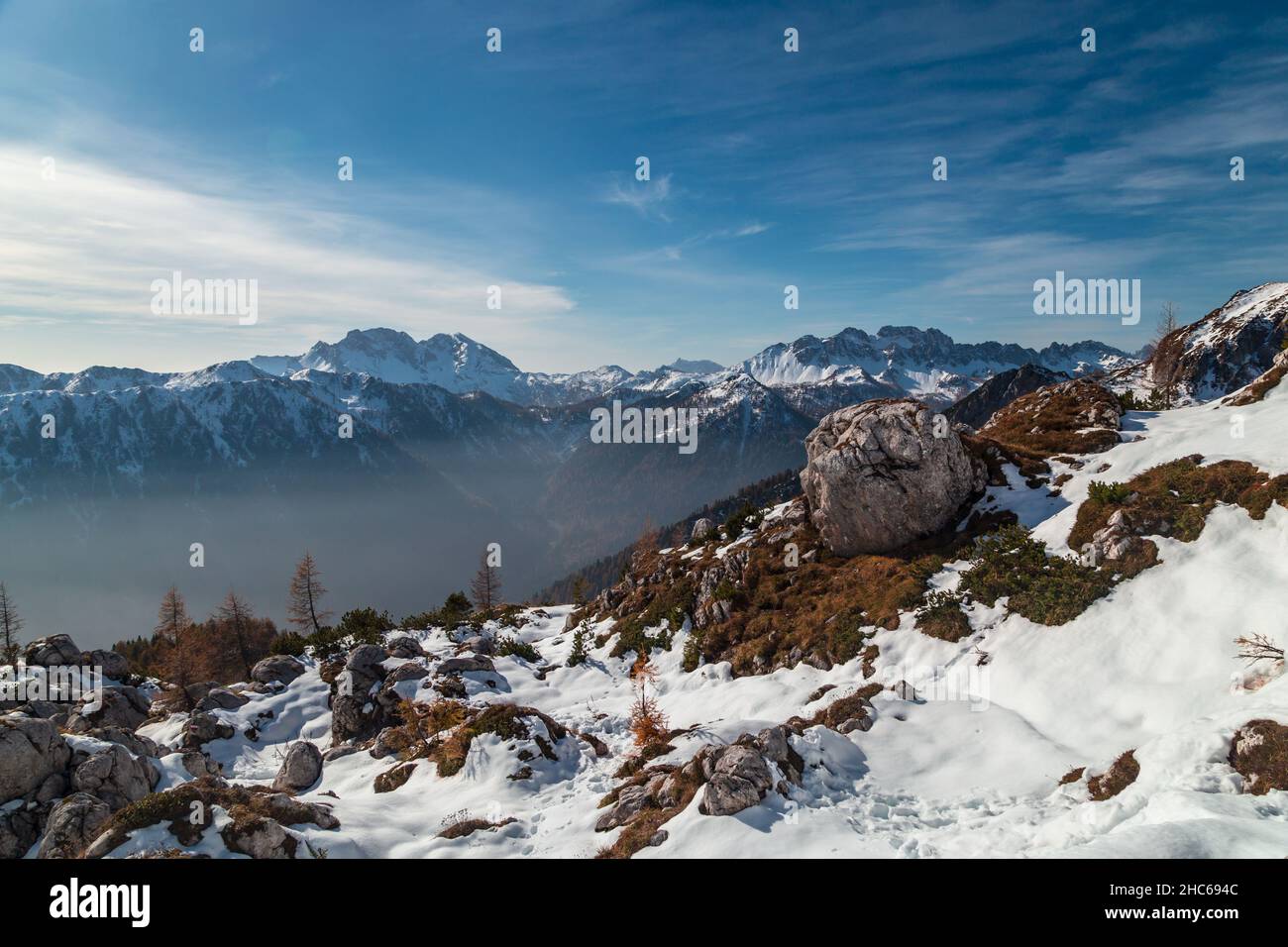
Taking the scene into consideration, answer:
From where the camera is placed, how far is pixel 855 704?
19391 millimetres

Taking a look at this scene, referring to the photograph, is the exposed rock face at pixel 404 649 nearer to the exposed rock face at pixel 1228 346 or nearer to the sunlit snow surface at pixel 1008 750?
the sunlit snow surface at pixel 1008 750

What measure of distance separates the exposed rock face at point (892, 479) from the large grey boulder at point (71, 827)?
109 ft

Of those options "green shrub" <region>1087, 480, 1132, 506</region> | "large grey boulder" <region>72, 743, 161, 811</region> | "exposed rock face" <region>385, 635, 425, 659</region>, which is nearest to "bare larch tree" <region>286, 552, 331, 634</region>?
"exposed rock face" <region>385, 635, 425, 659</region>

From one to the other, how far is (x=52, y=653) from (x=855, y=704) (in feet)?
174

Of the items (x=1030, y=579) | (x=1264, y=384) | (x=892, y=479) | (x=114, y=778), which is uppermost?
(x=1264, y=384)

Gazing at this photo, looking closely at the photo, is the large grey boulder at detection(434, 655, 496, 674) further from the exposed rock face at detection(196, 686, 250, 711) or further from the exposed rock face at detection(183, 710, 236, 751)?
the exposed rock face at detection(196, 686, 250, 711)

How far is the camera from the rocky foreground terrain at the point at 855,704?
12438 millimetres

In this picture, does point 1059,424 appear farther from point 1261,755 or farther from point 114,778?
point 114,778

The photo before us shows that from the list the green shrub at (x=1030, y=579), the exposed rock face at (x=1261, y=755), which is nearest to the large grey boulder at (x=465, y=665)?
the green shrub at (x=1030, y=579)

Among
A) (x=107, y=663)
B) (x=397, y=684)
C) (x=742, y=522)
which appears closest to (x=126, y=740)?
(x=397, y=684)

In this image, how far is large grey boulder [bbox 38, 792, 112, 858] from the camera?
594 inches

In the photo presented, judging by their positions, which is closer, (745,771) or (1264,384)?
(745,771)
